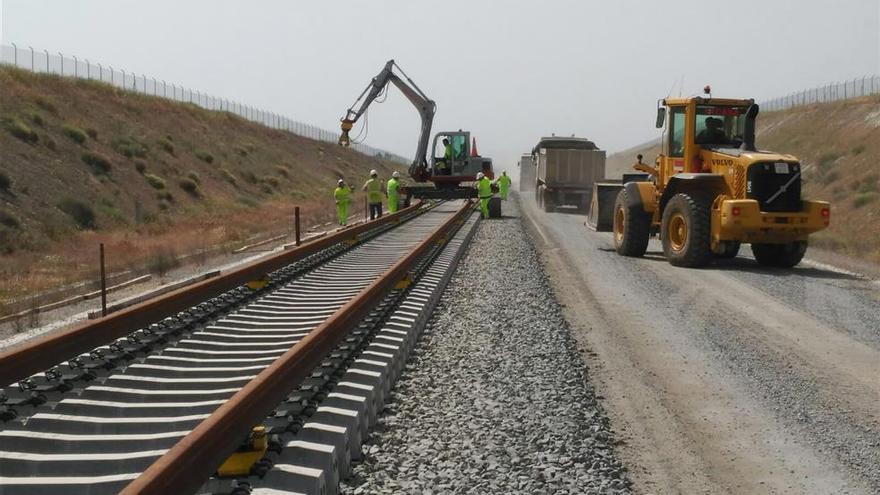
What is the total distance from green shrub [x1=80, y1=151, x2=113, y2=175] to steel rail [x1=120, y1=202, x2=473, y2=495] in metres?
28.4

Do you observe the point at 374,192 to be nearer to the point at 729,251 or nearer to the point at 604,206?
the point at 604,206

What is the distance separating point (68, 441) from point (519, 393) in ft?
10.4

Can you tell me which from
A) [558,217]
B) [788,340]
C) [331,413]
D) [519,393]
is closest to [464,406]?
[519,393]

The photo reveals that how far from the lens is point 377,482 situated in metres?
4.68

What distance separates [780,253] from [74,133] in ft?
94.8

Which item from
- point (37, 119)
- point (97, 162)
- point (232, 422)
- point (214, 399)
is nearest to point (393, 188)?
point (97, 162)

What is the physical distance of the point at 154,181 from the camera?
3484 cm

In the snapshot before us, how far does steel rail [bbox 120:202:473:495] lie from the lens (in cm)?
346

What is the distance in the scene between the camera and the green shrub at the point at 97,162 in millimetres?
32562

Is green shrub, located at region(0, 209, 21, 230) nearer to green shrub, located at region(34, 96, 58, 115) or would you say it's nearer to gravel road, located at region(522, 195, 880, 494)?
gravel road, located at region(522, 195, 880, 494)

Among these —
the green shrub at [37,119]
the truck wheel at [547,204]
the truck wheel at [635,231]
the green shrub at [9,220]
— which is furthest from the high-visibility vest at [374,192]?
the green shrub at [37,119]

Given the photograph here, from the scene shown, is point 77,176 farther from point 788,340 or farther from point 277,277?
point 788,340

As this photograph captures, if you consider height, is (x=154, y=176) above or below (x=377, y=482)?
above

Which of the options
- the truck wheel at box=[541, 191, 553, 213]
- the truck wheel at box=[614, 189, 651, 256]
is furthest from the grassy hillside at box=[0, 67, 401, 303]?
the truck wheel at box=[614, 189, 651, 256]
